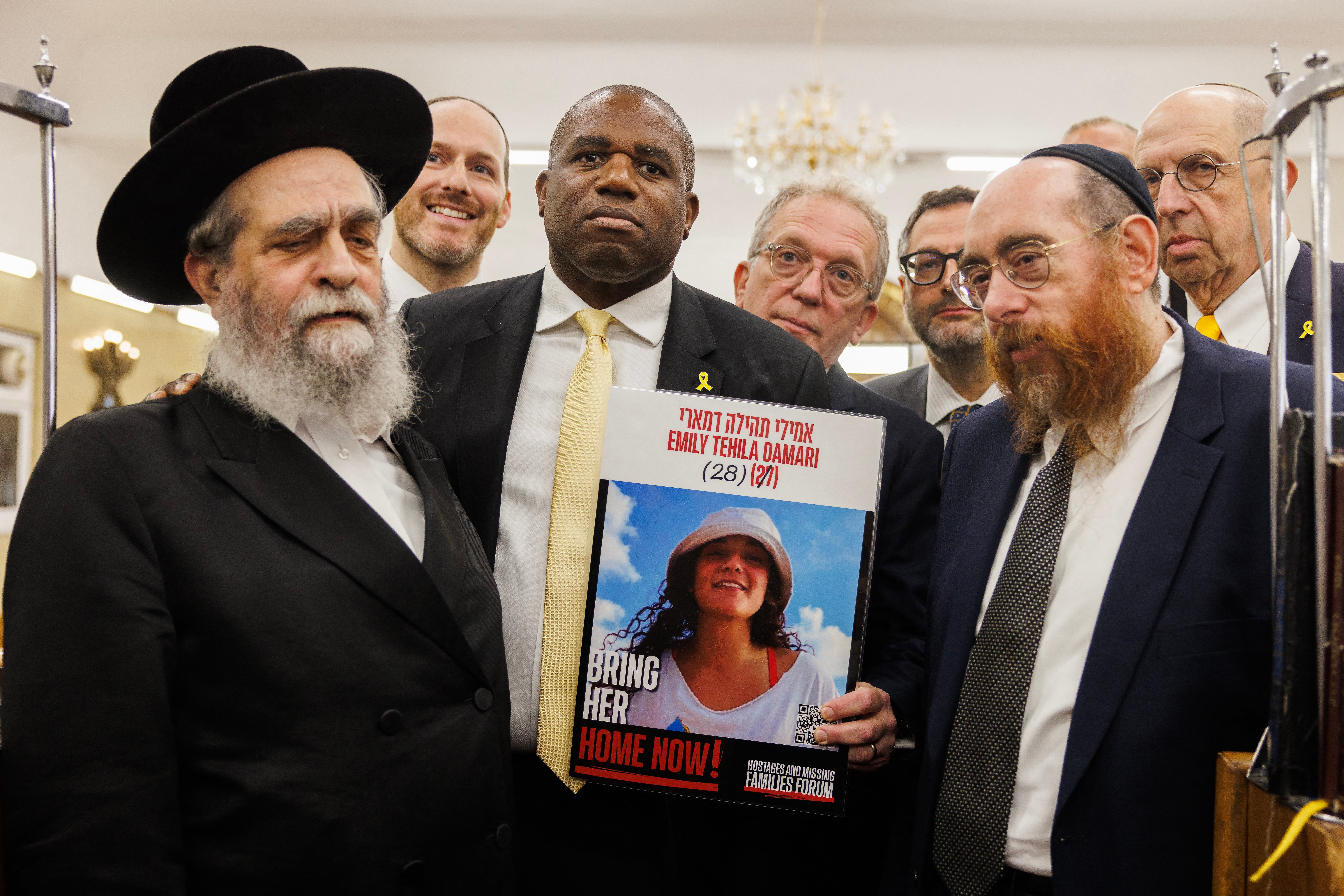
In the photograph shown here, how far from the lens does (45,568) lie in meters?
1.22

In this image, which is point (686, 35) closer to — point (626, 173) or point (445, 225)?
point (445, 225)

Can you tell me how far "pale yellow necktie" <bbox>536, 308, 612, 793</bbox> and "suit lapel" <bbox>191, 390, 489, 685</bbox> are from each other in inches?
8.8

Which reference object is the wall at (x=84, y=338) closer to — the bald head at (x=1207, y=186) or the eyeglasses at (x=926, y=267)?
the eyeglasses at (x=926, y=267)

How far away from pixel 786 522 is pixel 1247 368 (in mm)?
830

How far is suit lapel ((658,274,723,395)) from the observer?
1.90 meters

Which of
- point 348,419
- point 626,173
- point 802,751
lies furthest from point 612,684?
point 626,173

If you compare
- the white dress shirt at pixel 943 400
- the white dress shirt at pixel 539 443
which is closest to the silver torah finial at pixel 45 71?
the white dress shirt at pixel 539 443

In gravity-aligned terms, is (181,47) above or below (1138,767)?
above

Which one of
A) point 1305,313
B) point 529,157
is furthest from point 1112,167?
point 529,157

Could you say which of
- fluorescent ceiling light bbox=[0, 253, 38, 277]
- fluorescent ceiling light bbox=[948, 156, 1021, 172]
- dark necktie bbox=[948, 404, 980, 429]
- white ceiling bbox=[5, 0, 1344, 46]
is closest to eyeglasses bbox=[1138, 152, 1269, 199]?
dark necktie bbox=[948, 404, 980, 429]

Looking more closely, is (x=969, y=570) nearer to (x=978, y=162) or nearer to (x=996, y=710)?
(x=996, y=710)

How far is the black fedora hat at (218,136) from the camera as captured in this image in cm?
148

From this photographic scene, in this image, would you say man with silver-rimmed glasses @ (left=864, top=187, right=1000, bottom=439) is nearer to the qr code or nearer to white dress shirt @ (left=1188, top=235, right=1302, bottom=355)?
white dress shirt @ (left=1188, top=235, right=1302, bottom=355)

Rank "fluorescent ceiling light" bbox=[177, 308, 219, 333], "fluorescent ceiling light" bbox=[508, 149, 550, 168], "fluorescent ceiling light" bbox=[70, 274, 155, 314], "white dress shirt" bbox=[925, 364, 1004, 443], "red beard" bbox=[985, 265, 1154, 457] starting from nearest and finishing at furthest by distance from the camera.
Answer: "red beard" bbox=[985, 265, 1154, 457] < "white dress shirt" bbox=[925, 364, 1004, 443] < "fluorescent ceiling light" bbox=[70, 274, 155, 314] < "fluorescent ceiling light" bbox=[508, 149, 550, 168] < "fluorescent ceiling light" bbox=[177, 308, 219, 333]
